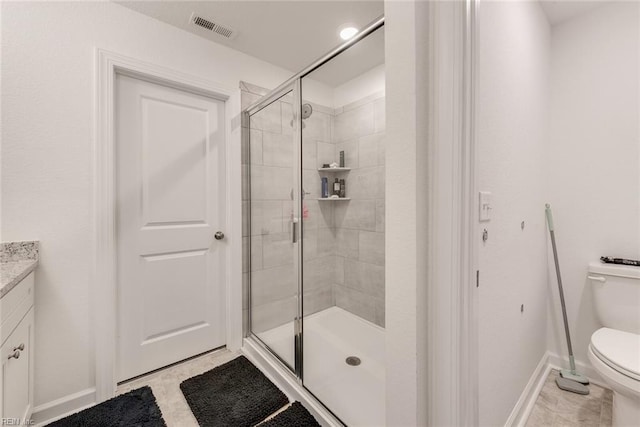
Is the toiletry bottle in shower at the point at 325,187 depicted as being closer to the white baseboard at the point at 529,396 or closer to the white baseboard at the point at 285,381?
the white baseboard at the point at 285,381

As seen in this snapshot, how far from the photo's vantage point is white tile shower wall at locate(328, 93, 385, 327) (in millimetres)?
2179

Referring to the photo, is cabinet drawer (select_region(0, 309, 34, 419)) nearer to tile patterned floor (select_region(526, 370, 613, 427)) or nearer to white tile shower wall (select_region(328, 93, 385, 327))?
white tile shower wall (select_region(328, 93, 385, 327))

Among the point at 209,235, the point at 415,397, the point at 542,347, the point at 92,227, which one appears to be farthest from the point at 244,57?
the point at 542,347

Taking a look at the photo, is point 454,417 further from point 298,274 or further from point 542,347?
point 542,347

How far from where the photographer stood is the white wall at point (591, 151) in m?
1.51

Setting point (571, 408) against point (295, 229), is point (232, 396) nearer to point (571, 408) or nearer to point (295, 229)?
point (295, 229)

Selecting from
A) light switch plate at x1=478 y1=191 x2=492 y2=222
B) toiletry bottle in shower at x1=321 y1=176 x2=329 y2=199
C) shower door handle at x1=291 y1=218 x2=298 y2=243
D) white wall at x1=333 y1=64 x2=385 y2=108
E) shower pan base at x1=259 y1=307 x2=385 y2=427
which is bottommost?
shower pan base at x1=259 y1=307 x2=385 y2=427

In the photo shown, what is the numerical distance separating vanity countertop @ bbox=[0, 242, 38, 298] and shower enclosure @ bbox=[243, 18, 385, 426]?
116 centimetres

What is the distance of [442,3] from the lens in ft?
2.35

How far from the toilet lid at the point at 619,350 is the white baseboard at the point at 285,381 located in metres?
1.22

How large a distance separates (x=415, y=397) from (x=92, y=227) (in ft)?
5.78

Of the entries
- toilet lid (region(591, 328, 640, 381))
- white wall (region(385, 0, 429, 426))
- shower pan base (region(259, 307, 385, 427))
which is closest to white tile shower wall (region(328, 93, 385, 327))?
shower pan base (region(259, 307, 385, 427))

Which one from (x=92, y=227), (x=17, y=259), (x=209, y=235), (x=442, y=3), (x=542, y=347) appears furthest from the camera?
(x=209, y=235)

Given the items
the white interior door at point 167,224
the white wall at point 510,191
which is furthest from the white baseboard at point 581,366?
the white interior door at point 167,224
